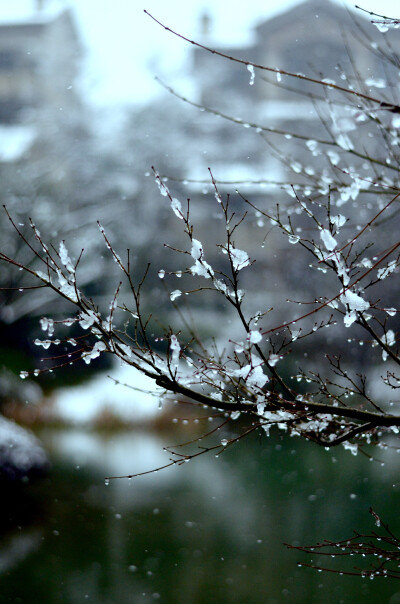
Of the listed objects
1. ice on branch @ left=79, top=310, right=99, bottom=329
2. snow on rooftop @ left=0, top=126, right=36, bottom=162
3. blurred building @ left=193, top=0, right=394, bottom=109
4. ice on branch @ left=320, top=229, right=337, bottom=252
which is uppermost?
blurred building @ left=193, top=0, right=394, bottom=109

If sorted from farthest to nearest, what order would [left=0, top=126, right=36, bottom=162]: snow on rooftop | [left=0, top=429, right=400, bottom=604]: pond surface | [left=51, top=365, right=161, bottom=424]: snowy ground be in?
[left=0, top=126, right=36, bottom=162]: snow on rooftop
[left=51, top=365, right=161, bottom=424]: snowy ground
[left=0, top=429, right=400, bottom=604]: pond surface

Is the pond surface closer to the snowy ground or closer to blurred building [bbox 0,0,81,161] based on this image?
the snowy ground

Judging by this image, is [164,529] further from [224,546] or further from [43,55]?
[43,55]

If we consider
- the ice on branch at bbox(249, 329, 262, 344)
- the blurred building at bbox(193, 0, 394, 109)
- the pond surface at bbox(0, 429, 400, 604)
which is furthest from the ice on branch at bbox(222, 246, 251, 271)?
the blurred building at bbox(193, 0, 394, 109)

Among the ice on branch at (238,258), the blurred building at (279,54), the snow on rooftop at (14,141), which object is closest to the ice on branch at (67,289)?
the ice on branch at (238,258)

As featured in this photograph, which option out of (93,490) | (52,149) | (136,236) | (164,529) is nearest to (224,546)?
(164,529)

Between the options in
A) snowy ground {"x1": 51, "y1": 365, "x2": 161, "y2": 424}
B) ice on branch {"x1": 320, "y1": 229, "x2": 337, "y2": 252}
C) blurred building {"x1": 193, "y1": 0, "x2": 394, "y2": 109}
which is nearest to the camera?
ice on branch {"x1": 320, "y1": 229, "x2": 337, "y2": 252}

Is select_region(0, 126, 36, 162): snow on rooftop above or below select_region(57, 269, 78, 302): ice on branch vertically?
above
